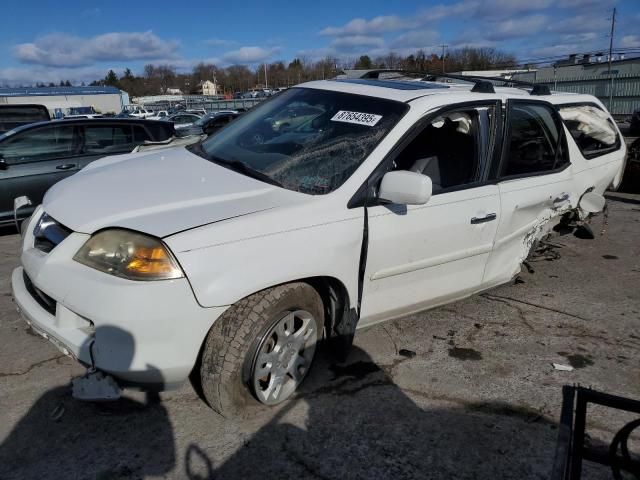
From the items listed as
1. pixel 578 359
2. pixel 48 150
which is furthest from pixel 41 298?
pixel 48 150

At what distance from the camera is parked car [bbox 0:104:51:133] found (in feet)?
32.9

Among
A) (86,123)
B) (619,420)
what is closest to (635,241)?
(619,420)

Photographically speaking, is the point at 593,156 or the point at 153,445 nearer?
the point at 153,445

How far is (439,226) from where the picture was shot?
10.3 feet

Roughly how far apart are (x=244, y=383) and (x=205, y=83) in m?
113

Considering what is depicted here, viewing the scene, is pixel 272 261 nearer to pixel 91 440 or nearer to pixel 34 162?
pixel 91 440

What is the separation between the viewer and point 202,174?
3051 mm

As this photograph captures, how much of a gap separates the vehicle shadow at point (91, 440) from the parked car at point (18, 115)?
8.93 metres

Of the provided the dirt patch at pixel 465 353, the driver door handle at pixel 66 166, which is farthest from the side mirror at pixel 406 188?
the driver door handle at pixel 66 166

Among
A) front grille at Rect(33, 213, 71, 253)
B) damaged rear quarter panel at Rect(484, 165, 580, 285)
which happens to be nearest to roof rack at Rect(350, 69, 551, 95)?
damaged rear quarter panel at Rect(484, 165, 580, 285)

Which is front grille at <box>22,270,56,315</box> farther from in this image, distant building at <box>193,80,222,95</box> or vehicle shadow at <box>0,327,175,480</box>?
distant building at <box>193,80,222,95</box>

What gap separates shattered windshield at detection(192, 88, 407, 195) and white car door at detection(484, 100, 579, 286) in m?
1.00

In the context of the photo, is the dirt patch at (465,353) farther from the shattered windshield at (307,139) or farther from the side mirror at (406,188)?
the shattered windshield at (307,139)

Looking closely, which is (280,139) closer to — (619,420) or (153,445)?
(153,445)
